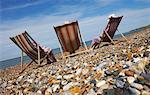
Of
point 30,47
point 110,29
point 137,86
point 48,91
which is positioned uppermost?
point 110,29

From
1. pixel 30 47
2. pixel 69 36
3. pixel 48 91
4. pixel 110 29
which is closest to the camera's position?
pixel 48 91

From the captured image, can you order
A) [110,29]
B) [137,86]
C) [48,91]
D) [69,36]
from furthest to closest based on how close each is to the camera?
[110,29] < [69,36] < [48,91] < [137,86]

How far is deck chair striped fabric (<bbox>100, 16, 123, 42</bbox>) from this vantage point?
16.1 meters

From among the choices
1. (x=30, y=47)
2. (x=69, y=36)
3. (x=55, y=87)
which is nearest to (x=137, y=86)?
(x=55, y=87)

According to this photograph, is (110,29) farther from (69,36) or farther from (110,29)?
(69,36)

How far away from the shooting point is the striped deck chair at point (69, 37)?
14.5 metres

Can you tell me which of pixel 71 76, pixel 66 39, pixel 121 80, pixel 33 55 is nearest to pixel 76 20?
pixel 66 39

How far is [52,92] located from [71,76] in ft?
3.32

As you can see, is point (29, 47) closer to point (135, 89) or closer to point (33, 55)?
point (33, 55)

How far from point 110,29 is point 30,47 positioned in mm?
4576

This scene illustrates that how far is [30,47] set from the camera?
1353cm

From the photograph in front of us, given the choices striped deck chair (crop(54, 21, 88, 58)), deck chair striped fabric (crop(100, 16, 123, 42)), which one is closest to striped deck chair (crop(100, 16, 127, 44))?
deck chair striped fabric (crop(100, 16, 123, 42))

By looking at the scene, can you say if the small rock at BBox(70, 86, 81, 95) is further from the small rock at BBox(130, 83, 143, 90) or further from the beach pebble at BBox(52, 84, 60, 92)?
the small rock at BBox(130, 83, 143, 90)

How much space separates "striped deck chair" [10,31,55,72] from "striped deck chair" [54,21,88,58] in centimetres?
82
